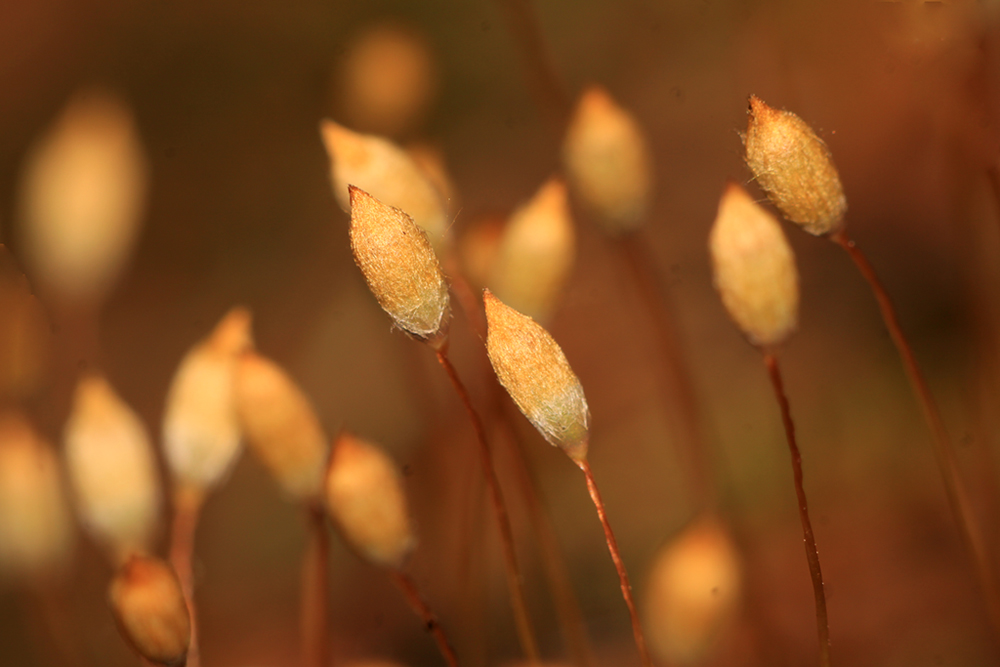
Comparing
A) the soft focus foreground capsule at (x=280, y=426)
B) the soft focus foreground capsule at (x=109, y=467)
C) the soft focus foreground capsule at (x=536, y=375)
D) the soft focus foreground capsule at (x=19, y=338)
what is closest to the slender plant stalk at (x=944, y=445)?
the soft focus foreground capsule at (x=536, y=375)

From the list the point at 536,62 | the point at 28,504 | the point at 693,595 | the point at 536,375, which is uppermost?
the point at 536,62

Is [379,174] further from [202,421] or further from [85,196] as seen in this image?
[85,196]

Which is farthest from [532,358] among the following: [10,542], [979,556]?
[10,542]

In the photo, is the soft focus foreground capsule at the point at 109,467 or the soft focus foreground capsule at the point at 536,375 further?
the soft focus foreground capsule at the point at 109,467

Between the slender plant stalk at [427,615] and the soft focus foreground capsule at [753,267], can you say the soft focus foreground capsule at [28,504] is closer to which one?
the slender plant stalk at [427,615]

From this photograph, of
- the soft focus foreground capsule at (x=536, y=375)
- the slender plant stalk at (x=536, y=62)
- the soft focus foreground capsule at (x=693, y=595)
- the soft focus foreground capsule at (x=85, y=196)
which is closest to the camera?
the soft focus foreground capsule at (x=536, y=375)

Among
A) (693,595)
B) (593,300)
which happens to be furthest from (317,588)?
(593,300)

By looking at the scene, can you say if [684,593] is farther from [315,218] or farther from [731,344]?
[315,218]
